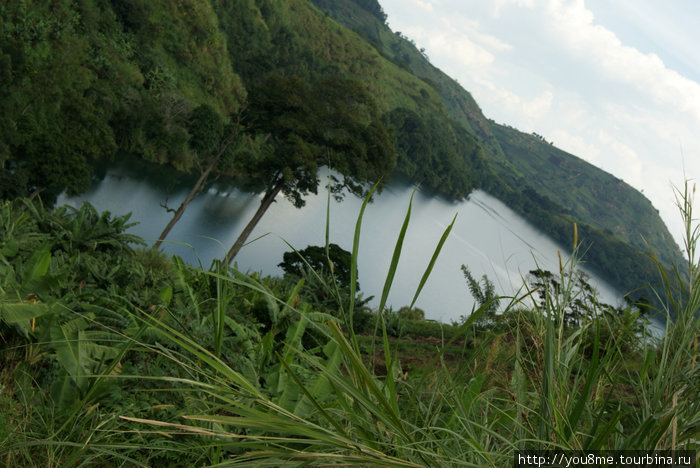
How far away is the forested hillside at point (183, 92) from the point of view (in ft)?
49.0

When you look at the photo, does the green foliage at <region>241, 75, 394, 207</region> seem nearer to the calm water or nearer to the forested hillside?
the forested hillside

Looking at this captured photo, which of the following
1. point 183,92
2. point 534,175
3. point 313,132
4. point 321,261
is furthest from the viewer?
point 534,175

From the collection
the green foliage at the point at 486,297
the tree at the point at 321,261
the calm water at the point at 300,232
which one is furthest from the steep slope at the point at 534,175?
the tree at the point at 321,261

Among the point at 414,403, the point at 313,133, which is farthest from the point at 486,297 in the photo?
the point at 414,403

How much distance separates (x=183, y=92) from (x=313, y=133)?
2542 centimetres

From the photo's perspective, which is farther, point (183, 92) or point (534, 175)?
point (534, 175)

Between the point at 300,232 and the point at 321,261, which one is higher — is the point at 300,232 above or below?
below

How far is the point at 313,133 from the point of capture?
12.4m

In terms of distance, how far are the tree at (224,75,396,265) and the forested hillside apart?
223mm

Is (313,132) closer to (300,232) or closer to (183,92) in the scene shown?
(300,232)

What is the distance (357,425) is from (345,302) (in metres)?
7.28

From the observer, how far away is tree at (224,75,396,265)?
12156 mm

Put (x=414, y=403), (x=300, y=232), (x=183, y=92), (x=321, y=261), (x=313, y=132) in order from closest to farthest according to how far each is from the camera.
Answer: (x=414, y=403)
(x=321, y=261)
(x=313, y=132)
(x=300, y=232)
(x=183, y=92)

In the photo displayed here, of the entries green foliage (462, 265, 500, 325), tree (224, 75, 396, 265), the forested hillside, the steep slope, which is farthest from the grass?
the steep slope
